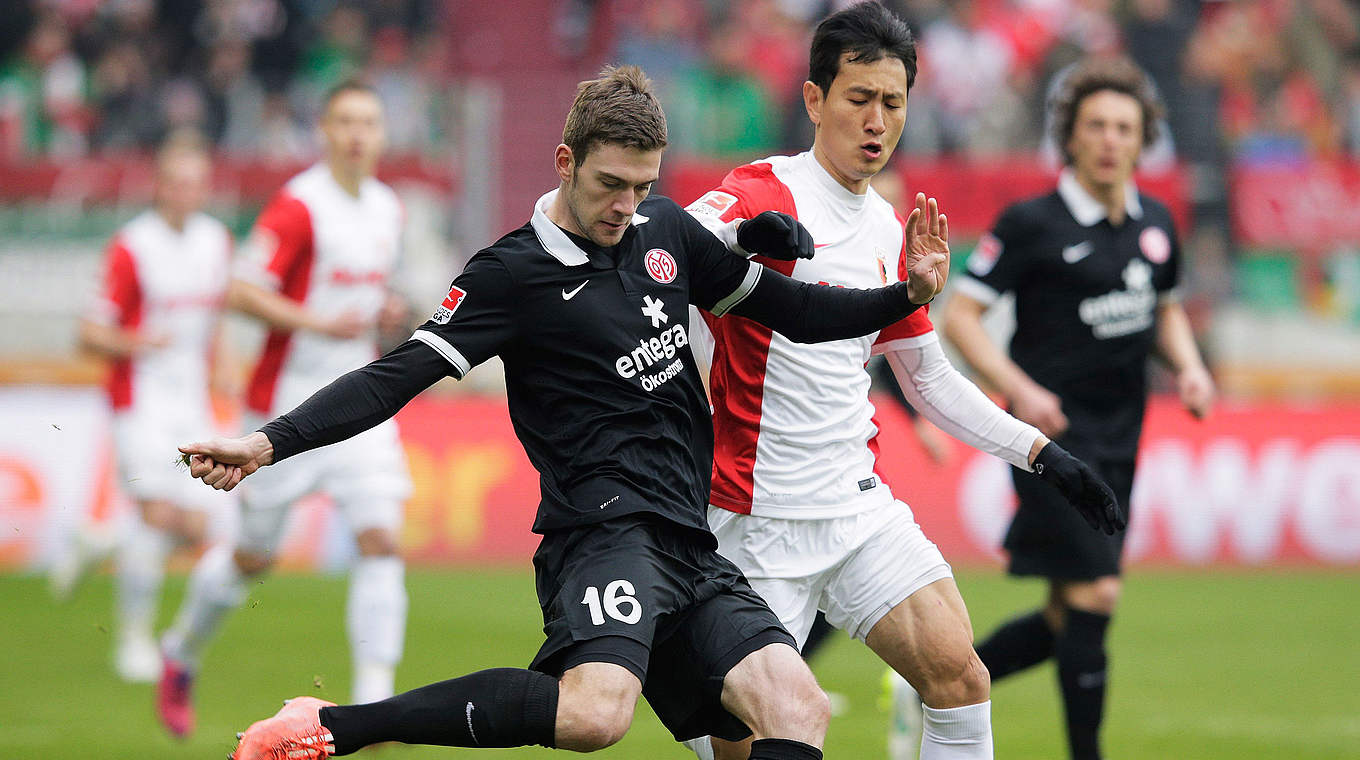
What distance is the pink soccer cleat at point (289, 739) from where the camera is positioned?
427 cm

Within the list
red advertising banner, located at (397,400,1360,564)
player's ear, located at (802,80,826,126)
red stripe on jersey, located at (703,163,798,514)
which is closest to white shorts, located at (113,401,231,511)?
red advertising banner, located at (397,400,1360,564)

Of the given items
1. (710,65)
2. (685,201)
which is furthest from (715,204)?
(710,65)

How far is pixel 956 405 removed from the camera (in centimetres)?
509

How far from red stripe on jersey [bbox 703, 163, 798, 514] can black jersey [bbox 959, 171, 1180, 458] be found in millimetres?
1743

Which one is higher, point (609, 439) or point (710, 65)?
point (710, 65)

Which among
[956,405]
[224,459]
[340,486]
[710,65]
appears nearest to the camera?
[224,459]

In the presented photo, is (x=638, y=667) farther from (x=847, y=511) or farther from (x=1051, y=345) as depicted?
(x=1051, y=345)

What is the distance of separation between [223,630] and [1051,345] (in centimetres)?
560

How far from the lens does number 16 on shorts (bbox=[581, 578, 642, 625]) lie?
4.29 meters

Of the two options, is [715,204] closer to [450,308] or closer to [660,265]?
[660,265]

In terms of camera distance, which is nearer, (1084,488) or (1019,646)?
(1084,488)

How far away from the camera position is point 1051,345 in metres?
6.50

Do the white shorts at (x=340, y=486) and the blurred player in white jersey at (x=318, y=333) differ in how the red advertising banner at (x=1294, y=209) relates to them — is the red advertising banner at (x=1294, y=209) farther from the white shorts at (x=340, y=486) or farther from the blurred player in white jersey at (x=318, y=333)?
the white shorts at (x=340, y=486)

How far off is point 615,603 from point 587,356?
2.17 feet
